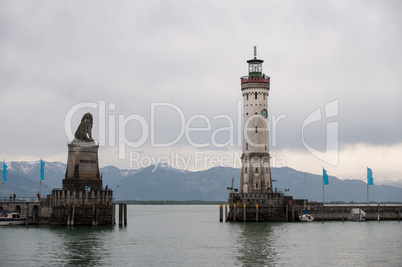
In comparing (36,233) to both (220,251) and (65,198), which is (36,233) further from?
(220,251)

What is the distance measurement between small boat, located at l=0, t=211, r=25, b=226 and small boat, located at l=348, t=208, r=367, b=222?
60.2 m

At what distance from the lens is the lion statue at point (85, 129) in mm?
93550

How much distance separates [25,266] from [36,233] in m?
29.9

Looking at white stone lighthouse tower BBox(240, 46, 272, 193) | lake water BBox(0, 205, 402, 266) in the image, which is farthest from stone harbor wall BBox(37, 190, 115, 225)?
white stone lighthouse tower BBox(240, 46, 272, 193)

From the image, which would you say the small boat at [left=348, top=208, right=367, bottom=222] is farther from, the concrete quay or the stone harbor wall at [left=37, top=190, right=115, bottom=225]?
the stone harbor wall at [left=37, top=190, right=115, bottom=225]

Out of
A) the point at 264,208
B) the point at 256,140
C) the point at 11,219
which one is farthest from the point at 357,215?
the point at 11,219

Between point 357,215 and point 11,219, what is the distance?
6271cm

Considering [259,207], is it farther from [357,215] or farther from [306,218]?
[357,215]

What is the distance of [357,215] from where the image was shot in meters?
115

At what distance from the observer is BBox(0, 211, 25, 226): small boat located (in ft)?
319

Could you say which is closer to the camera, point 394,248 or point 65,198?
point 394,248

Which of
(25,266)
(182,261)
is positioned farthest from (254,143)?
(25,266)

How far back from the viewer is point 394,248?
71.9 meters

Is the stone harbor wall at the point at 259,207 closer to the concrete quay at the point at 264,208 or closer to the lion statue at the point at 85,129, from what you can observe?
the concrete quay at the point at 264,208
